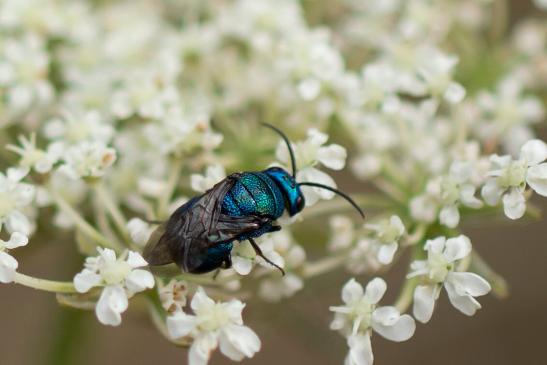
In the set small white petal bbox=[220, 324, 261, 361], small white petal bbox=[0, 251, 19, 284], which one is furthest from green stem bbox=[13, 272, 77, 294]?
small white petal bbox=[220, 324, 261, 361]

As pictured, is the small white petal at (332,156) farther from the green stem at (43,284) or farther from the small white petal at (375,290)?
the green stem at (43,284)

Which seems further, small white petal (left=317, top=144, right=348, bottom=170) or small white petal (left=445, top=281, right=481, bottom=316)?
small white petal (left=317, top=144, right=348, bottom=170)

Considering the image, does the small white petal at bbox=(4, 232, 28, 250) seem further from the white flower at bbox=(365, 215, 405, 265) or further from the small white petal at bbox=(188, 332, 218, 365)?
the white flower at bbox=(365, 215, 405, 265)

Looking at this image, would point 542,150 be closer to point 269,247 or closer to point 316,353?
point 269,247

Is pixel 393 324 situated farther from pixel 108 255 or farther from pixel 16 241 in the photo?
pixel 16 241

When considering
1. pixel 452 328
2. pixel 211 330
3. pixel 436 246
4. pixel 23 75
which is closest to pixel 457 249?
pixel 436 246

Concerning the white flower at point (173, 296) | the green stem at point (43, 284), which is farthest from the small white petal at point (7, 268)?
the white flower at point (173, 296)

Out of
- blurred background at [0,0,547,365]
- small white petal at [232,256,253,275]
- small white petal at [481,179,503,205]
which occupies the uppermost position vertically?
small white petal at [481,179,503,205]
